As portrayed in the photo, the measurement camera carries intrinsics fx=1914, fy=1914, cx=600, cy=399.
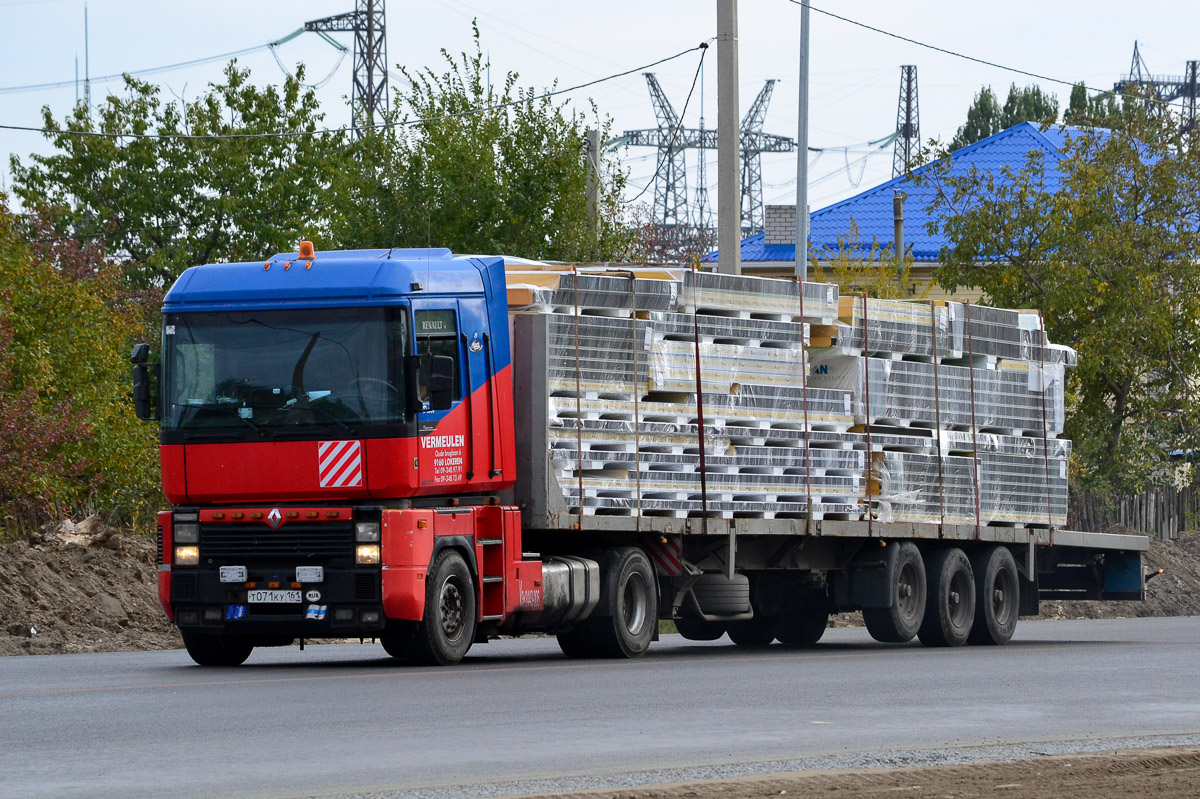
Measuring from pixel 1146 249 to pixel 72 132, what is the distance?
29418 mm

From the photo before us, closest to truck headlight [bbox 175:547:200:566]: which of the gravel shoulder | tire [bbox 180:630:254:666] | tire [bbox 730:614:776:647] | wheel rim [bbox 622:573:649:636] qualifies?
tire [bbox 180:630:254:666]

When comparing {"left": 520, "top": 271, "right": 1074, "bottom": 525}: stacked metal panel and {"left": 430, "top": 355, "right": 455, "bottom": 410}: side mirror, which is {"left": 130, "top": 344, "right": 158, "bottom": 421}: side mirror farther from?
{"left": 520, "top": 271, "right": 1074, "bottom": 525}: stacked metal panel

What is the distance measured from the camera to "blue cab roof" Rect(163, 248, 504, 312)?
15172mm

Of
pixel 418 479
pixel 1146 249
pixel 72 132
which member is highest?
pixel 72 132

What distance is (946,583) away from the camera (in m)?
20.8

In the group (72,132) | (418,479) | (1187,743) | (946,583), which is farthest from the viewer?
(72,132)

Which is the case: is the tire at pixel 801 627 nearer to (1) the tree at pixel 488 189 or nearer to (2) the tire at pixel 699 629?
(2) the tire at pixel 699 629

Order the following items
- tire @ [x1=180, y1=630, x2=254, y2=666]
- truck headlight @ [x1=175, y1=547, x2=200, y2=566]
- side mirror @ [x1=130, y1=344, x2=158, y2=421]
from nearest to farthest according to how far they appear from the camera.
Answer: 1. truck headlight @ [x1=175, y1=547, x2=200, y2=566]
2. side mirror @ [x1=130, y1=344, x2=158, y2=421]
3. tire @ [x1=180, y1=630, x2=254, y2=666]

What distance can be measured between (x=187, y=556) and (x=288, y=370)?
68.1 inches

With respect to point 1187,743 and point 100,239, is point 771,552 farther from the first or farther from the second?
point 100,239

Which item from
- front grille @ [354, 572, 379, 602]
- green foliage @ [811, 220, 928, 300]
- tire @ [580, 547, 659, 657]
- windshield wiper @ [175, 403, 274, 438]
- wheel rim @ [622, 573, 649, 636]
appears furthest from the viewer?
green foliage @ [811, 220, 928, 300]

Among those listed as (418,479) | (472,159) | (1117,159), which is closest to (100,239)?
(472,159)

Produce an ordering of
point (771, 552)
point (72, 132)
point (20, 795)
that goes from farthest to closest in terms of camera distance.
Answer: point (72, 132), point (771, 552), point (20, 795)

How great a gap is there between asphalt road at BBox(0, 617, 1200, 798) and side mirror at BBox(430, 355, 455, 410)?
2.11 meters
